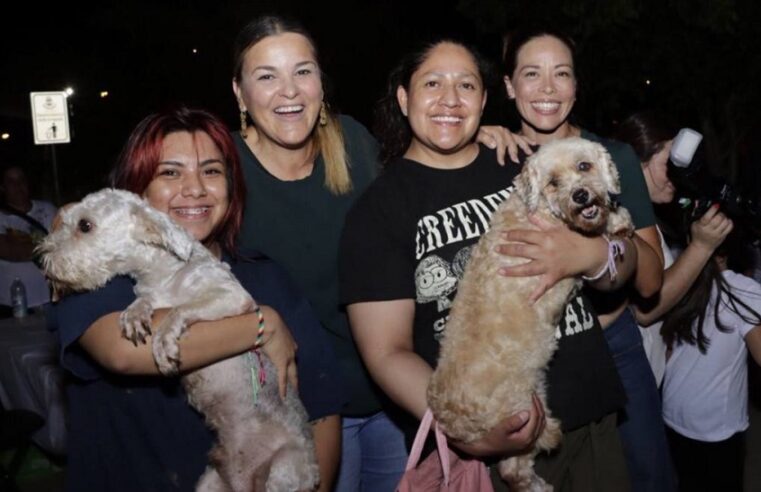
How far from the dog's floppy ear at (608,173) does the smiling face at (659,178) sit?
5.86 ft

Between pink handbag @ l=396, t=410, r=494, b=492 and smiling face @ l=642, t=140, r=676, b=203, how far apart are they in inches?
108

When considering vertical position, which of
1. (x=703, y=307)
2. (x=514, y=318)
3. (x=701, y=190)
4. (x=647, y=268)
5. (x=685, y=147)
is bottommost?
(x=703, y=307)

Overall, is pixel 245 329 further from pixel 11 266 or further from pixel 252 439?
pixel 11 266

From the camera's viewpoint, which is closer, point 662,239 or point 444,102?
point 444,102

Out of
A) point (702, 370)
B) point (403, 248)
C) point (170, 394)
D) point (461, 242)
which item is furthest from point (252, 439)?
point (702, 370)

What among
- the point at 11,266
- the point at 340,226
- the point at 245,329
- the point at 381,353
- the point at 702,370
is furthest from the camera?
the point at 11,266

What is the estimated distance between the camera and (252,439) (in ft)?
8.77

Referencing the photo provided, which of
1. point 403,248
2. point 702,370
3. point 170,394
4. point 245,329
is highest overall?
point 403,248

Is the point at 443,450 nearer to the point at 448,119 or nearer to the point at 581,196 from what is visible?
the point at 581,196

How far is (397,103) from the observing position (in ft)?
11.5

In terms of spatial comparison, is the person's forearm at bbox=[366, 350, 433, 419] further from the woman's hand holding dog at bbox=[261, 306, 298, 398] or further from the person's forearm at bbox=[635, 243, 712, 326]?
the person's forearm at bbox=[635, 243, 712, 326]

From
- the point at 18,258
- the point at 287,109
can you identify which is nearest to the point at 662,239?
the point at 287,109

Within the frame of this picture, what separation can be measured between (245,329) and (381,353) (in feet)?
1.88

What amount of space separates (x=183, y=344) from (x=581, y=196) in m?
1.66
